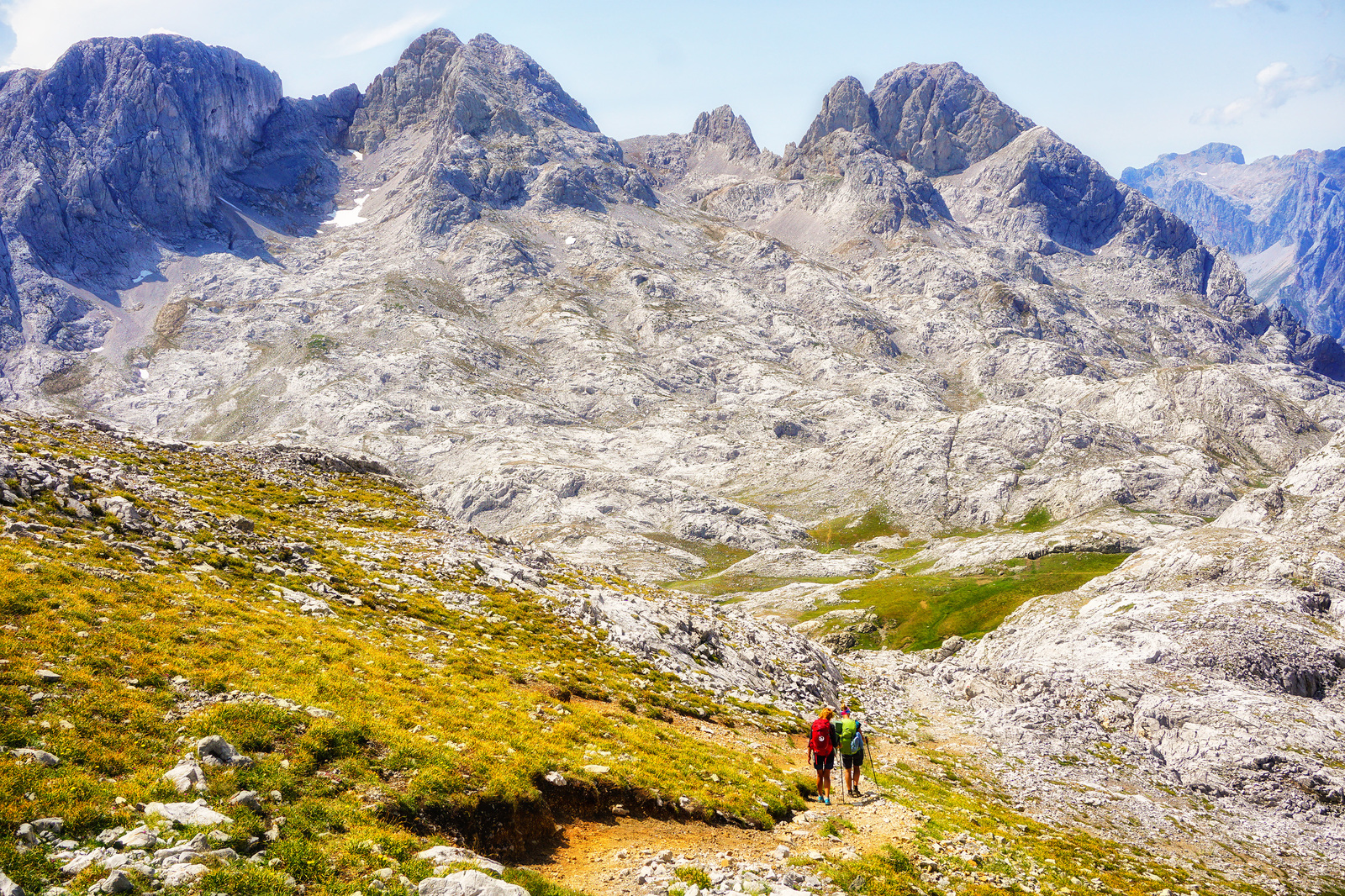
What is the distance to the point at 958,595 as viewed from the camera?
152 metres

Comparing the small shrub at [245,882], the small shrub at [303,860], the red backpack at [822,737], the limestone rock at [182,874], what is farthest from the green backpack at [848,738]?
the limestone rock at [182,874]

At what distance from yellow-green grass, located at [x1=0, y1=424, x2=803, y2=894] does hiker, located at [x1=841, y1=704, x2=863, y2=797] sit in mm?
2972

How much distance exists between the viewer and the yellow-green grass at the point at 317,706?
46.9 ft

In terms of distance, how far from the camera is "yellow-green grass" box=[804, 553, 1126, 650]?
443 feet

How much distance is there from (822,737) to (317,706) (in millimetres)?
19766

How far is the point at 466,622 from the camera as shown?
39.4 m

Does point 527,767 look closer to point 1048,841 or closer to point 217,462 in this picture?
point 1048,841

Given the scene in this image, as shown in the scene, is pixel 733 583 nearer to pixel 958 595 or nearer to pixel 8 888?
pixel 958 595

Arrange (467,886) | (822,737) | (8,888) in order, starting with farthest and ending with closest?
1. (822,737)
2. (467,886)
3. (8,888)

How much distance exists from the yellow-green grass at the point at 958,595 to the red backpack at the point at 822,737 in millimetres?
111867

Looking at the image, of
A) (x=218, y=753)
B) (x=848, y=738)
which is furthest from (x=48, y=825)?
(x=848, y=738)

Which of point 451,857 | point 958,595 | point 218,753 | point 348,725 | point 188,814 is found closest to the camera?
point 188,814

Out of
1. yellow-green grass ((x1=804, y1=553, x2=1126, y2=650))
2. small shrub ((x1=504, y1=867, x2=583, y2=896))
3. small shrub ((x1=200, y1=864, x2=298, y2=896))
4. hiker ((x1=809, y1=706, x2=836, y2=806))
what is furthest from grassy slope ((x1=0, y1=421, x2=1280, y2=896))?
yellow-green grass ((x1=804, y1=553, x2=1126, y2=650))

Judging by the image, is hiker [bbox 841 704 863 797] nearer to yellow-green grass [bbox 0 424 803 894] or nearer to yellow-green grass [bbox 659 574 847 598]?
yellow-green grass [bbox 0 424 803 894]
